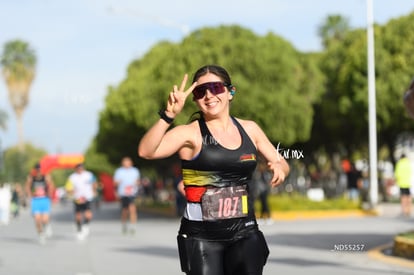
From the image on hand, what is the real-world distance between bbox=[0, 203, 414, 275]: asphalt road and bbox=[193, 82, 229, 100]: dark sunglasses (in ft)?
9.59

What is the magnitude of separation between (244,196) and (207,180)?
224mm

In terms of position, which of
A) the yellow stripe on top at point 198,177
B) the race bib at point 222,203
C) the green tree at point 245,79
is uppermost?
the green tree at point 245,79

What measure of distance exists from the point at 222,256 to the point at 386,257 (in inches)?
344

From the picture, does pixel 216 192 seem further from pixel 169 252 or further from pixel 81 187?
pixel 81 187

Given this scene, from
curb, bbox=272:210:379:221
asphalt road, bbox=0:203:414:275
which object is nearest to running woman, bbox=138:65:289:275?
asphalt road, bbox=0:203:414:275

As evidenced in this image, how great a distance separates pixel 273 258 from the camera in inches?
582

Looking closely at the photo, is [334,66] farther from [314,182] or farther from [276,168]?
[276,168]

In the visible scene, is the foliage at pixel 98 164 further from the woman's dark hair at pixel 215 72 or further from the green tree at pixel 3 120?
the woman's dark hair at pixel 215 72

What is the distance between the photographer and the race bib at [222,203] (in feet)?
18.1

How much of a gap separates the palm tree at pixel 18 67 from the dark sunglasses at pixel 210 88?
338ft

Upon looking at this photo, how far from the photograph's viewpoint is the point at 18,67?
10900 centimetres

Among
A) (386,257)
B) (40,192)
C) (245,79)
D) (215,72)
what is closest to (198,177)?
(215,72)

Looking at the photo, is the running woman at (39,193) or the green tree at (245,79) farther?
the green tree at (245,79)

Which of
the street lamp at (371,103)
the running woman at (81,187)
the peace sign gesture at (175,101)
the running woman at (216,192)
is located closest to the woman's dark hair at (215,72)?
the running woman at (216,192)
